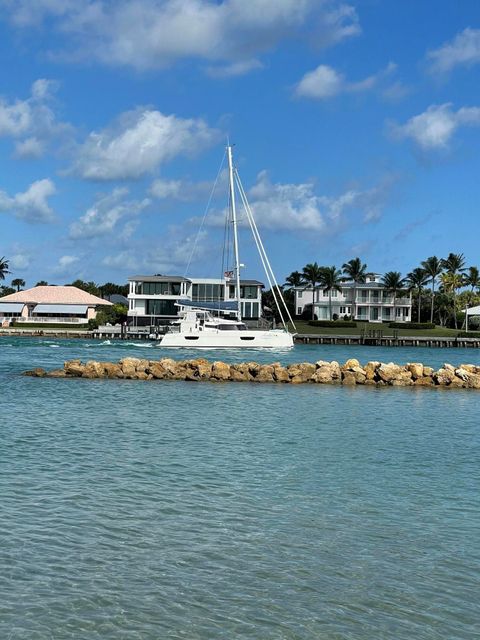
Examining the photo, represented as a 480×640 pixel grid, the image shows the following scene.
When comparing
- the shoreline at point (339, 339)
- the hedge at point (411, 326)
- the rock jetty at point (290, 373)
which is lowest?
the rock jetty at point (290, 373)

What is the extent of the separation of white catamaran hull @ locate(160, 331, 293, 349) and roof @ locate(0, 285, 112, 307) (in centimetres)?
5046

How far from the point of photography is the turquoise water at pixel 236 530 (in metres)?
7.51

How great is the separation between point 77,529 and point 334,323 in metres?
97.3

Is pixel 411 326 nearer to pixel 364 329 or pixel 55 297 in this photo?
pixel 364 329

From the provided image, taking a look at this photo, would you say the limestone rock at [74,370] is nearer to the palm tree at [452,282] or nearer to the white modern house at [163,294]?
the white modern house at [163,294]

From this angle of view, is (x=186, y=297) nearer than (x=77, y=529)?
No

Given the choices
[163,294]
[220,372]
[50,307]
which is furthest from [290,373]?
[50,307]

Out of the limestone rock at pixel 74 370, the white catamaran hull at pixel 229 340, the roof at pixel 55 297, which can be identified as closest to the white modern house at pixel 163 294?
the roof at pixel 55 297

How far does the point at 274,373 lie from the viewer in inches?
1462

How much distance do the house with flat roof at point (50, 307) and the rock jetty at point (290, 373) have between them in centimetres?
6940

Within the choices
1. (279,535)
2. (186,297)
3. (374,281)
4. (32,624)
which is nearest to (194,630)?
(32,624)

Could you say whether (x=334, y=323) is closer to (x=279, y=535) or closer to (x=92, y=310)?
(x=92, y=310)

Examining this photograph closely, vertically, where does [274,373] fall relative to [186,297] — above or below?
below

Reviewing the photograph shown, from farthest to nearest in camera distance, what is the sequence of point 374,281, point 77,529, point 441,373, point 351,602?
point 374,281
point 441,373
point 77,529
point 351,602
